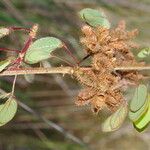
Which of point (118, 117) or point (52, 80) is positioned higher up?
point (52, 80)

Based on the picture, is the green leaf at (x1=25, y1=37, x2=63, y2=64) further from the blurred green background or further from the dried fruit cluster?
the blurred green background

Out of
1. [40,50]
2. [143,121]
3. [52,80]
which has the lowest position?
[143,121]

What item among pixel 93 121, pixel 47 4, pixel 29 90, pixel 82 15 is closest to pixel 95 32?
pixel 82 15

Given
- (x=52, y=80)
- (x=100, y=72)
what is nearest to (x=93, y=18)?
(x=100, y=72)

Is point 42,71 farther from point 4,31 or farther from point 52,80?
point 52,80

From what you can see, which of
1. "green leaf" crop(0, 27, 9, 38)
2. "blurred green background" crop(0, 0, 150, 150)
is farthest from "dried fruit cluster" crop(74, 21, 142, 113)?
"blurred green background" crop(0, 0, 150, 150)

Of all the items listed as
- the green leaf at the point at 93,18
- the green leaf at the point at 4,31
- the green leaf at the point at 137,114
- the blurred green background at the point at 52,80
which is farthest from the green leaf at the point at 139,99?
the blurred green background at the point at 52,80
